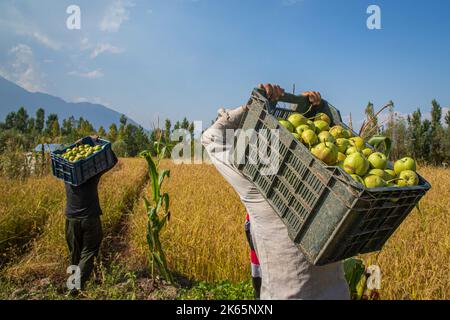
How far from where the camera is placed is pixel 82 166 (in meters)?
3.51

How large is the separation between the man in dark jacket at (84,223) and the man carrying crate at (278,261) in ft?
6.79

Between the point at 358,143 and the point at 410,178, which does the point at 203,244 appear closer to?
the point at 358,143

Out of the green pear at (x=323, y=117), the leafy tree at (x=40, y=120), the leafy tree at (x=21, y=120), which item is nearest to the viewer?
the green pear at (x=323, y=117)

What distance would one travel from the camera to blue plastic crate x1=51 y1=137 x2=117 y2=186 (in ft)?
11.5

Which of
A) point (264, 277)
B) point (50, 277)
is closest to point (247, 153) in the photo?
point (264, 277)

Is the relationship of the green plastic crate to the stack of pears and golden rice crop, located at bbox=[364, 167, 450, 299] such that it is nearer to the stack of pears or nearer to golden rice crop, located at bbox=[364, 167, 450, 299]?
the stack of pears

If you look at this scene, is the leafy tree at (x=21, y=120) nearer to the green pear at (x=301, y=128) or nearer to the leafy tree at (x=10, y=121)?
the leafy tree at (x=10, y=121)

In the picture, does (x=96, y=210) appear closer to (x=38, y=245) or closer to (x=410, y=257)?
(x=38, y=245)

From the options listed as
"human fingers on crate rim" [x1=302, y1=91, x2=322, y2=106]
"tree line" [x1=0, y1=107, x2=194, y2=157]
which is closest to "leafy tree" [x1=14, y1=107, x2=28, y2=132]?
"tree line" [x1=0, y1=107, x2=194, y2=157]

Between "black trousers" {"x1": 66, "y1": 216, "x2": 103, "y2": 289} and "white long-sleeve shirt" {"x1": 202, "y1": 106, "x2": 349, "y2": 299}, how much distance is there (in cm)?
218

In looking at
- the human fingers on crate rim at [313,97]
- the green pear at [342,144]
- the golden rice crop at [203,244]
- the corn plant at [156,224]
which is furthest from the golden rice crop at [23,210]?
the green pear at [342,144]

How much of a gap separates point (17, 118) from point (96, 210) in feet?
164

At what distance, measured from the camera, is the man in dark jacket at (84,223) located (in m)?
3.59

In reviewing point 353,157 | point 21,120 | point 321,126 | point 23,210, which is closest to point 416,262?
point 321,126
